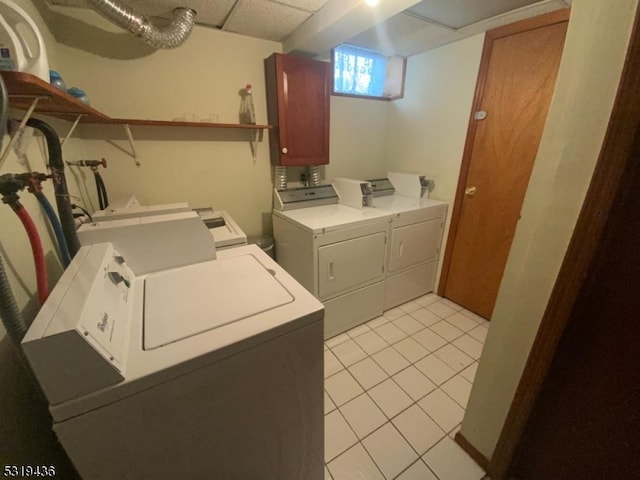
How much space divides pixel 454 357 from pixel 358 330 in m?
0.73

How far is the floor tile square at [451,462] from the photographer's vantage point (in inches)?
48.8

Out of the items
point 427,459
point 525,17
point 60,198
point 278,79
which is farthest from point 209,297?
point 525,17

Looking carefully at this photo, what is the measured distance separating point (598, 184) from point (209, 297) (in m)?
1.28

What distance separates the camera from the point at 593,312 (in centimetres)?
88

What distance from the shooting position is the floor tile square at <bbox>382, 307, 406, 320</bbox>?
237 cm

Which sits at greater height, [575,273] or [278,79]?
[278,79]

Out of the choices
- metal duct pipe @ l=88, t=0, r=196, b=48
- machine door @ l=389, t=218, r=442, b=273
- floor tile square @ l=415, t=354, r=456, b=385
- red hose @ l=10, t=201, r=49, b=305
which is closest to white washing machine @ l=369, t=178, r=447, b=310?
machine door @ l=389, t=218, r=442, b=273

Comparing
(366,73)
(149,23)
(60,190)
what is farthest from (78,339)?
(366,73)

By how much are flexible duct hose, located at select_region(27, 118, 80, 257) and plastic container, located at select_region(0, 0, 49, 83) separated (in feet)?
0.64

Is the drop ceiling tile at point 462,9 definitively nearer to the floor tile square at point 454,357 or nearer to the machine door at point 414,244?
the machine door at point 414,244

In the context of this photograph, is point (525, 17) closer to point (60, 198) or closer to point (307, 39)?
point (307, 39)

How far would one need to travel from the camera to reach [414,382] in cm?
172

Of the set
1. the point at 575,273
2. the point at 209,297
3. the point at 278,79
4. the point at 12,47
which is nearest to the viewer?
the point at 12,47

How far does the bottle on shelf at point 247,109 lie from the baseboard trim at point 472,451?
8.05ft
